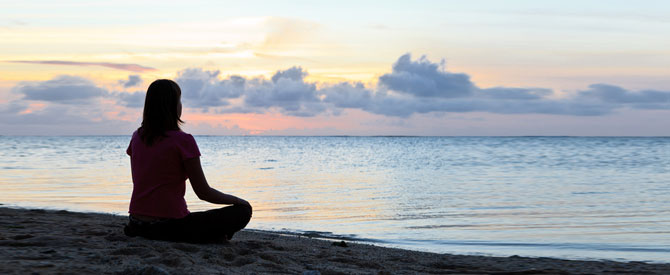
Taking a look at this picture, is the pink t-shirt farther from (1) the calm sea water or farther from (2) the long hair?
(1) the calm sea water

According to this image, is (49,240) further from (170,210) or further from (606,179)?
(606,179)

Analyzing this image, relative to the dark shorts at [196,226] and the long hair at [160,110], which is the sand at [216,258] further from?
the long hair at [160,110]

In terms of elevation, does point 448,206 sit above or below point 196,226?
below

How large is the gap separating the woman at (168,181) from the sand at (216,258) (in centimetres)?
16

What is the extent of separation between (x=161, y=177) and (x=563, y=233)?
6961 mm

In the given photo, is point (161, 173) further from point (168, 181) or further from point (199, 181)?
point (199, 181)

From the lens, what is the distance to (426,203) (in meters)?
14.3

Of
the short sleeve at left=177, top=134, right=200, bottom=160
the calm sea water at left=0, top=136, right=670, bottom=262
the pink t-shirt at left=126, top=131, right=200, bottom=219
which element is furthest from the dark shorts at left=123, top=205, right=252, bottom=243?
the calm sea water at left=0, top=136, right=670, bottom=262

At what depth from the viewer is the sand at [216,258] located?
4988mm

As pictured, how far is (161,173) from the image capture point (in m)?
5.66

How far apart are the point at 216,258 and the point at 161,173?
3.06 feet

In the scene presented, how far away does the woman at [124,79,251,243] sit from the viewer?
5531 mm

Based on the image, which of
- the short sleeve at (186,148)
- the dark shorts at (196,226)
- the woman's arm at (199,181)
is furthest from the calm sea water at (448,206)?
the short sleeve at (186,148)

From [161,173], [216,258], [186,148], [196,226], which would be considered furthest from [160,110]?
[216,258]
